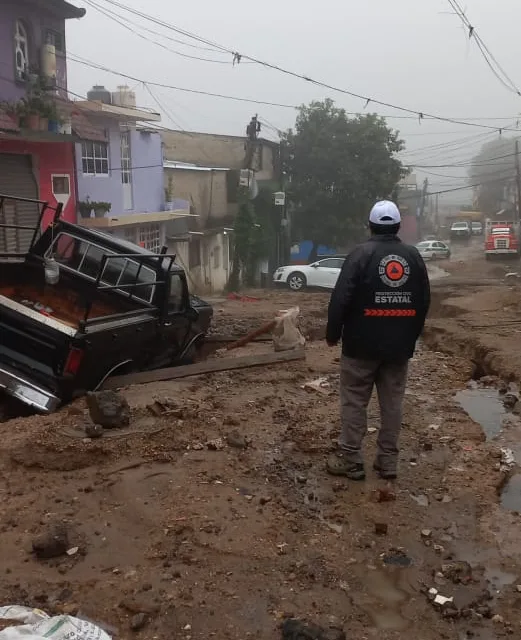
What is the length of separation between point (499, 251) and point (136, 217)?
24.8 metres

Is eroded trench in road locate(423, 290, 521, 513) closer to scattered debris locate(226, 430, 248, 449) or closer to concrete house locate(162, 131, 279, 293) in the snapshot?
scattered debris locate(226, 430, 248, 449)

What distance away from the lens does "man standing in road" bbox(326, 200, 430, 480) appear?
4.62m

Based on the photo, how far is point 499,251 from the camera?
39438 mm

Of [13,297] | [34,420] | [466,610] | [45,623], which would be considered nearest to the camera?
[45,623]

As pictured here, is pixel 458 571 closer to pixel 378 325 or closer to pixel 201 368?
pixel 378 325

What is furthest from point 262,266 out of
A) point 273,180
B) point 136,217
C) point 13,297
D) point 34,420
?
point 34,420

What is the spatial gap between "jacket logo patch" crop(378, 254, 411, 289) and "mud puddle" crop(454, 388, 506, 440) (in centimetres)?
246

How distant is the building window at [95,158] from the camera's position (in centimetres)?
1864

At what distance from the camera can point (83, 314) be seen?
778 cm

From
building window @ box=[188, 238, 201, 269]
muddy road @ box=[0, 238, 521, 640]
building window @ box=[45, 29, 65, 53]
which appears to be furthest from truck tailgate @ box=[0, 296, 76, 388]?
building window @ box=[188, 238, 201, 269]

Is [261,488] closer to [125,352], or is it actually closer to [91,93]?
[125,352]

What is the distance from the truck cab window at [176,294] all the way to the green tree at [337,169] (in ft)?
88.8

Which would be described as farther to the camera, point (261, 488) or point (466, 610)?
point (261, 488)

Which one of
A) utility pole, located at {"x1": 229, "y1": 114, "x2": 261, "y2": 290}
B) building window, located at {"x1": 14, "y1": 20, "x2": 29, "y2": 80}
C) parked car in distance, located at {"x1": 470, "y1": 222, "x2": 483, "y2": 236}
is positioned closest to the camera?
building window, located at {"x1": 14, "y1": 20, "x2": 29, "y2": 80}
